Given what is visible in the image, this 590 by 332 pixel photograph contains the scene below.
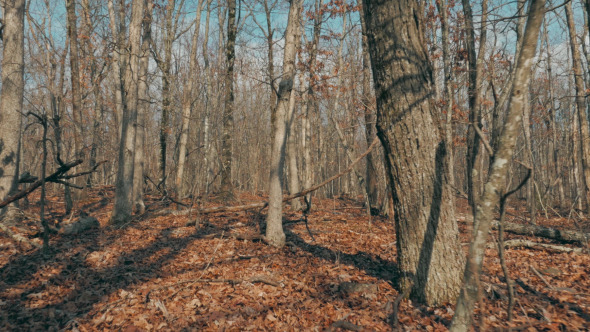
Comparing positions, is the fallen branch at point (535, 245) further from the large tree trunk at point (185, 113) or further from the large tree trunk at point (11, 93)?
the large tree trunk at point (185, 113)

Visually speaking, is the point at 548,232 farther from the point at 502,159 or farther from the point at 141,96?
the point at 141,96

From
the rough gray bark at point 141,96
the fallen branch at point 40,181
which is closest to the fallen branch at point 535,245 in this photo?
the fallen branch at point 40,181

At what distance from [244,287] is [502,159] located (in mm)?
3832

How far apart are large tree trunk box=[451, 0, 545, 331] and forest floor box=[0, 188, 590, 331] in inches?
8.7

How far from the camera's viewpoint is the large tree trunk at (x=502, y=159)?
2803 millimetres

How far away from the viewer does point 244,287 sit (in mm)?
4977

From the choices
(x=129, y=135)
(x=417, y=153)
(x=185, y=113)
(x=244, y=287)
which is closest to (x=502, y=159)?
(x=417, y=153)

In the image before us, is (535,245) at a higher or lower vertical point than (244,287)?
higher

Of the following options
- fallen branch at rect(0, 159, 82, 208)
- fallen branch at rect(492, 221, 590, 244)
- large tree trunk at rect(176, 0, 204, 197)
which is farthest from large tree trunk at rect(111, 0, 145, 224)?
fallen branch at rect(492, 221, 590, 244)

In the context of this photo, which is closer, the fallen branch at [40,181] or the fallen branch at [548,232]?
the fallen branch at [40,181]

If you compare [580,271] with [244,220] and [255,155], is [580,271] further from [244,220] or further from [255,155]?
[255,155]

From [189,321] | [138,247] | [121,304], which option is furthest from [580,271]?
[138,247]

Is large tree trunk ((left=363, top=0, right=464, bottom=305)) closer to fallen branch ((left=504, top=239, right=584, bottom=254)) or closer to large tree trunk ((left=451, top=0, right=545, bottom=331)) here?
large tree trunk ((left=451, top=0, right=545, bottom=331))

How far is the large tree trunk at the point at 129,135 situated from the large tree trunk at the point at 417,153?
7435mm
